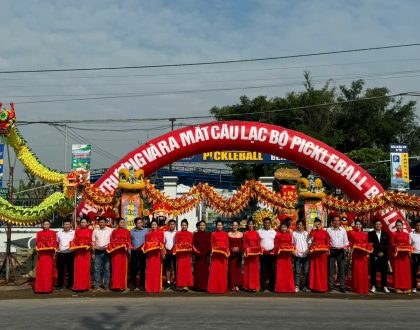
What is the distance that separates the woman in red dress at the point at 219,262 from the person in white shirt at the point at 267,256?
0.79 meters

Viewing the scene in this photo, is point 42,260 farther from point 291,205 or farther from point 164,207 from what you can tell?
point 291,205

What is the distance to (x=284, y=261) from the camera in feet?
32.8

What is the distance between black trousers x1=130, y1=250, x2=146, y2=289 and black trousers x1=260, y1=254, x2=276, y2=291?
2.28m

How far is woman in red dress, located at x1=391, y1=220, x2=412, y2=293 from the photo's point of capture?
1001 cm

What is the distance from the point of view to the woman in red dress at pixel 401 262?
32.8 ft

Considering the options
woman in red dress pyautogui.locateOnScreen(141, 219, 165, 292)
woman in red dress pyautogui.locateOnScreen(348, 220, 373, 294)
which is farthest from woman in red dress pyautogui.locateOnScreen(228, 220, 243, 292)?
woman in red dress pyautogui.locateOnScreen(348, 220, 373, 294)

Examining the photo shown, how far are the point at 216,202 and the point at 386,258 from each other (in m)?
3.89

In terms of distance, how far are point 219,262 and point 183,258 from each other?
2.27 ft

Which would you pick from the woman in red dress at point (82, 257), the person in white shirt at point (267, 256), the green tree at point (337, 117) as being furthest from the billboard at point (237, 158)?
the woman in red dress at point (82, 257)

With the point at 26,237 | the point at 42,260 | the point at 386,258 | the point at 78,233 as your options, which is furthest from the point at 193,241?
the point at 26,237

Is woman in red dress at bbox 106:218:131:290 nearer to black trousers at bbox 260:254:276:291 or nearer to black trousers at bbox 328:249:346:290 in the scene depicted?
black trousers at bbox 260:254:276:291

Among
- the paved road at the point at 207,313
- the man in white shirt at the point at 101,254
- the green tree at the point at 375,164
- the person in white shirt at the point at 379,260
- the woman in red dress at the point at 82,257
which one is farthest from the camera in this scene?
the green tree at the point at 375,164

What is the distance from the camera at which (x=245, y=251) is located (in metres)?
10.0

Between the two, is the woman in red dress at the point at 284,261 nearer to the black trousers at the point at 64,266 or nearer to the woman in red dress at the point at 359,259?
the woman in red dress at the point at 359,259
